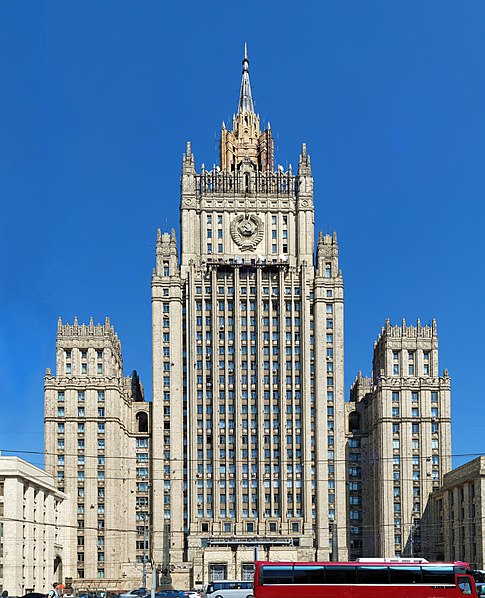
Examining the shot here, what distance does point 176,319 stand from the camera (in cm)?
18625

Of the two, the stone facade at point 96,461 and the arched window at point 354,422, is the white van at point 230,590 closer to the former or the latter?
the stone facade at point 96,461

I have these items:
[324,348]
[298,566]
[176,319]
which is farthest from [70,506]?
[298,566]

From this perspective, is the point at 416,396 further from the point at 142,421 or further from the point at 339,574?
the point at 339,574

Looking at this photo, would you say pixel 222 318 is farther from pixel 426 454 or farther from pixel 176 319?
pixel 426 454

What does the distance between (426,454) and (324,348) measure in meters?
23.6

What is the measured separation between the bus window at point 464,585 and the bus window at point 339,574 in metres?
9.08

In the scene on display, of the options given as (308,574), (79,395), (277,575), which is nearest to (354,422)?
(79,395)

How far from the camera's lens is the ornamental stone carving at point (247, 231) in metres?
190

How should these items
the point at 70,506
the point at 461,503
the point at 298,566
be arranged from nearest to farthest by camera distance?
1. the point at 298,566
2. the point at 461,503
3. the point at 70,506

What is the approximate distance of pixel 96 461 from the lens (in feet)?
584

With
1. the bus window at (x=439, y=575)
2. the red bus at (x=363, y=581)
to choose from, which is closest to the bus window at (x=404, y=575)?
the red bus at (x=363, y=581)

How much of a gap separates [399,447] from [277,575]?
84.4 metres

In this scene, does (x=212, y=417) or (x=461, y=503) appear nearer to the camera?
(x=461, y=503)

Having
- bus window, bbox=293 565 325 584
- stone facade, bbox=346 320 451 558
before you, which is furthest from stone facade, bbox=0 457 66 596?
bus window, bbox=293 565 325 584
